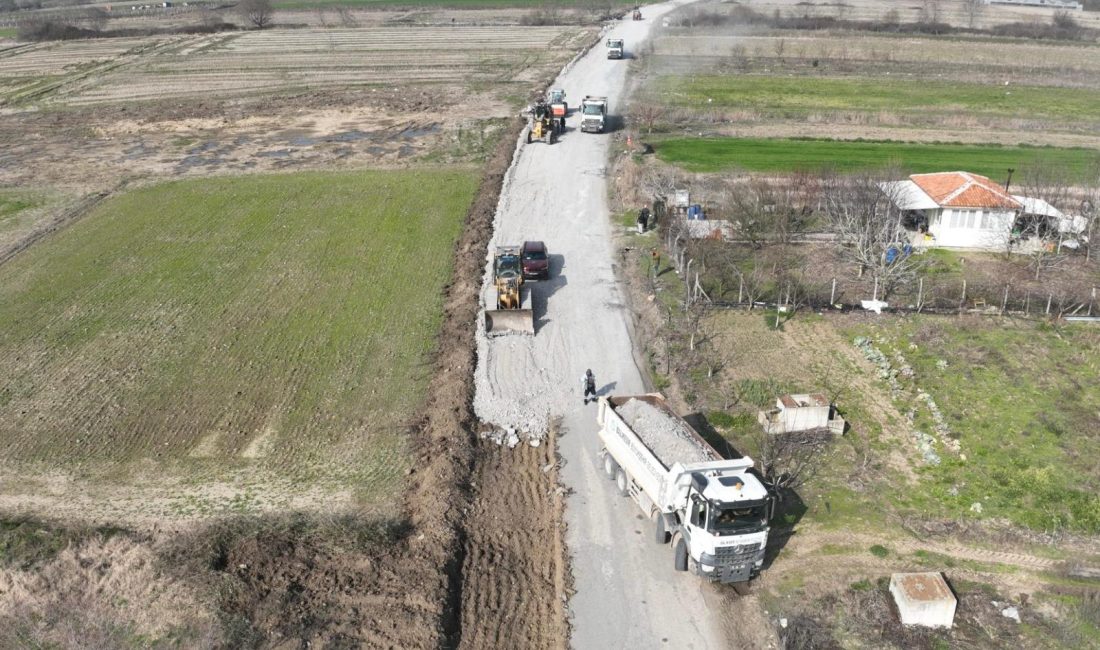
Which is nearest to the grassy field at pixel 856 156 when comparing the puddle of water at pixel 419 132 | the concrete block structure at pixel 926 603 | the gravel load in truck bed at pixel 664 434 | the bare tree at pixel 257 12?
the puddle of water at pixel 419 132

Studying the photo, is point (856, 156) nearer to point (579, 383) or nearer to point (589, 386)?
point (579, 383)

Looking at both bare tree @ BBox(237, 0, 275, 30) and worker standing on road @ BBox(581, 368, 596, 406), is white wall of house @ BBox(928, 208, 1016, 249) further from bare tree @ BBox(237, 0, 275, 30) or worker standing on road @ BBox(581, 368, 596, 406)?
bare tree @ BBox(237, 0, 275, 30)

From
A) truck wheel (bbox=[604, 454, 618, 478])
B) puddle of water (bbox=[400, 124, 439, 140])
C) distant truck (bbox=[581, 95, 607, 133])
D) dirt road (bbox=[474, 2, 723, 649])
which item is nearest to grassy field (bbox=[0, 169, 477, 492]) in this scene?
dirt road (bbox=[474, 2, 723, 649])

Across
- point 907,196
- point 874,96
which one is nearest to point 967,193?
point 907,196

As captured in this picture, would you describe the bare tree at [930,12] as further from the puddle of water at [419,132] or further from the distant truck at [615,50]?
the puddle of water at [419,132]

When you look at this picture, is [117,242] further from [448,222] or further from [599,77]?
[599,77]
